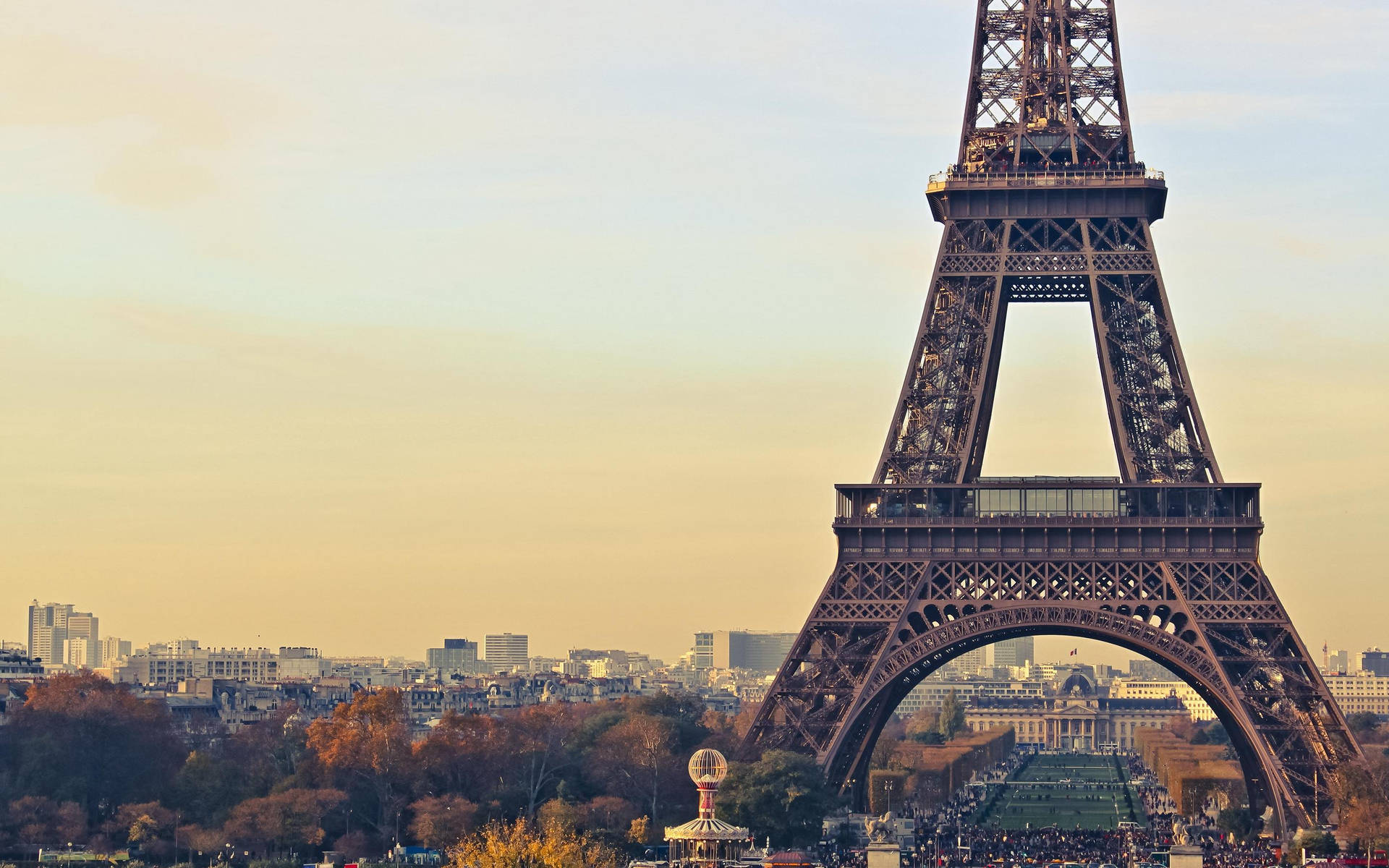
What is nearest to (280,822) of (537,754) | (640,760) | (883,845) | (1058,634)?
(537,754)

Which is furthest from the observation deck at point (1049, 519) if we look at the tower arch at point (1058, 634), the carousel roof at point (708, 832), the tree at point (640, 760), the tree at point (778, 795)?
the carousel roof at point (708, 832)

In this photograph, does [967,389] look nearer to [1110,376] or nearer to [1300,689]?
[1110,376]

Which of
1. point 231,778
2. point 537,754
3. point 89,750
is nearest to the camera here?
point 231,778

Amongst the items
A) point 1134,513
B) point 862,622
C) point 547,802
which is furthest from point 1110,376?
point 547,802

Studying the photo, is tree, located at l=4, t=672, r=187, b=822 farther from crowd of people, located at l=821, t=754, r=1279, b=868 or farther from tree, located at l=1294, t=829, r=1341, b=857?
tree, located at l=1294, t=829, r=1341, b=857

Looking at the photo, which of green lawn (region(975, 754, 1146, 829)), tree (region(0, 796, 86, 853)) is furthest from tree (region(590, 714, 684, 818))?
green lawn (region(975, 754, 1146, 829))

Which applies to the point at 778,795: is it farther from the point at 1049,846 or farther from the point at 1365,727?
the point at 1365,727
